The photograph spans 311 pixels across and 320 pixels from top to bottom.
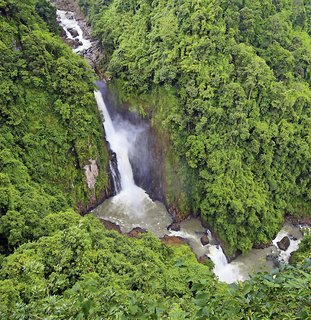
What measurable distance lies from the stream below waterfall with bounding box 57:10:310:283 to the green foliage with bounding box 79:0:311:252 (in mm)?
902

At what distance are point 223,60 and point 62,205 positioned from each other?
40.2 feet

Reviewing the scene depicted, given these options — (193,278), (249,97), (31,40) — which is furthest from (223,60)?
(193,278)

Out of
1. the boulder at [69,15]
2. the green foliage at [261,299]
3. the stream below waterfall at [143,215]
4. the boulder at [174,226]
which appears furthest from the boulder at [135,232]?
the boulder at [69,15]

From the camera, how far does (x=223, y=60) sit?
2119 cm

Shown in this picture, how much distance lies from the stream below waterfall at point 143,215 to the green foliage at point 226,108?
90cm

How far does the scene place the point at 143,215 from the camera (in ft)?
69.1

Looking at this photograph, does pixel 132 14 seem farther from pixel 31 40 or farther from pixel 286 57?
pixel 286 57

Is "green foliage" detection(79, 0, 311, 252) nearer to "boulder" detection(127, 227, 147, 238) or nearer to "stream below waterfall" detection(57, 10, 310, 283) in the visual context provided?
"stream below waterfall" detection(57, 10, 310, 283)

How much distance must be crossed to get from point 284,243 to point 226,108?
8.39 metres

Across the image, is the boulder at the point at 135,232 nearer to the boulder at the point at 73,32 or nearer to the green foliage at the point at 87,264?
the green foliage at the point at 87,264

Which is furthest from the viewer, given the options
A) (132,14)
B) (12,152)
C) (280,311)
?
(132,14)

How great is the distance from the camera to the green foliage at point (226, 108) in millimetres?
20172

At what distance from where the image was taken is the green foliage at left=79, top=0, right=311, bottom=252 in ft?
66.2

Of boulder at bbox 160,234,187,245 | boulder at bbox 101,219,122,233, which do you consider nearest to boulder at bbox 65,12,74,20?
boulder at bbox 101,219,122,233
